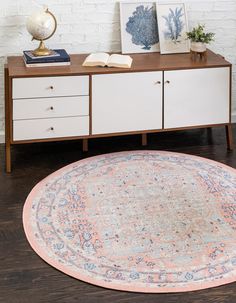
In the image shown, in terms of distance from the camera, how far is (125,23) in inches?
139

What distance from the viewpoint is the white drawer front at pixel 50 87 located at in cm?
311

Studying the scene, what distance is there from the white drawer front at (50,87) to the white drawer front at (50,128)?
0.15m

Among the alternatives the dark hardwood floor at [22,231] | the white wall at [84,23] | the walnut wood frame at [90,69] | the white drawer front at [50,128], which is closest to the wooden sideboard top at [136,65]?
the walnut wood frame at [90,69]

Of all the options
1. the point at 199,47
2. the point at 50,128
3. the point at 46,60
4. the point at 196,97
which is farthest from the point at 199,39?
the point at 50,128

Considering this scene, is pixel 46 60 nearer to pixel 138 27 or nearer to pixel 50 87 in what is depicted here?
pixel 50 87

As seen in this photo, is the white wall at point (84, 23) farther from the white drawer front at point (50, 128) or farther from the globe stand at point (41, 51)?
the white drawer front at point (50, 128)

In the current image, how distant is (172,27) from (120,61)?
508 millimetres

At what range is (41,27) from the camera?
127 inches

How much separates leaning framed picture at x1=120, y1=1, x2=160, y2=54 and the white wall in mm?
53

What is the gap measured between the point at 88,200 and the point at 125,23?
47.5 inches

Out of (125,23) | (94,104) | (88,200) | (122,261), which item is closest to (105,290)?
(122,261)

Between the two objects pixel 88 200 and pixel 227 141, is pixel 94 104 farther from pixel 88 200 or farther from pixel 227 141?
pixel 227 141

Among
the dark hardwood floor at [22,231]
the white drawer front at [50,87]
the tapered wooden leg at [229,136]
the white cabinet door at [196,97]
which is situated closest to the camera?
the dark hardwood floor at [22,231]

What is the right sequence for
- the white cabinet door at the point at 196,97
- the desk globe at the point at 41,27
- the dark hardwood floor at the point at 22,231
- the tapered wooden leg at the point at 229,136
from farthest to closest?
the tapered wooden leg at the point at 229,136 → the white cabinet door at the point at 196,97 → the desk globe at the point at 41,27 → the dark hardwood floor at the point at 22,231
